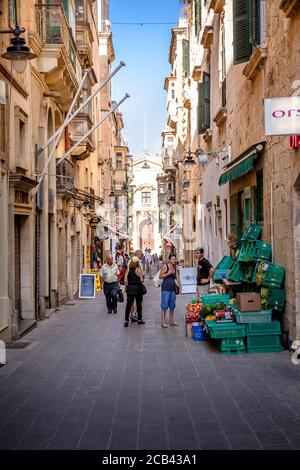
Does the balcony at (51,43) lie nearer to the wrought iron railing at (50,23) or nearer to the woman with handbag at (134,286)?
the wrought iron railing at (50,23)

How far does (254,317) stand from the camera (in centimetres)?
1166

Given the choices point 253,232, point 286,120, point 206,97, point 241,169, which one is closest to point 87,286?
point 206,97

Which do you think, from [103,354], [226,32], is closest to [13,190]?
[103,354]

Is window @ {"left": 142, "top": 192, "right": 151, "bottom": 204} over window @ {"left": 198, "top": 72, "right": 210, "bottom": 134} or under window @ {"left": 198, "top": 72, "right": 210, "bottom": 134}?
over

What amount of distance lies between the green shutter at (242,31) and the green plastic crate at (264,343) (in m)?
5.93

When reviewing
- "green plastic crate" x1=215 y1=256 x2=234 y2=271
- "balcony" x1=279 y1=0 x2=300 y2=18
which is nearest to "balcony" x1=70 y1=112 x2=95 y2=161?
"green plastic crate" x1=215 y1=256 x2=234 y2=271

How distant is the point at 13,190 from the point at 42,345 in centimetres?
314

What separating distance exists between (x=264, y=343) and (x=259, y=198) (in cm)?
371

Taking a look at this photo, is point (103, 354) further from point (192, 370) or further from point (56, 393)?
point (56, 393)

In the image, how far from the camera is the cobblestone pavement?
6.69 metres

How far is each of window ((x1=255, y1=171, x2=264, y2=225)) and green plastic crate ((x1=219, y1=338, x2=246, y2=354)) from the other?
3201 mm

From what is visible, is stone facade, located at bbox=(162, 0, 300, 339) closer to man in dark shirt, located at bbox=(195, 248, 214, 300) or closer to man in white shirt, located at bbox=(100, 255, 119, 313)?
man in dark shirt, located at bbox=(195, 248, 214, 300)

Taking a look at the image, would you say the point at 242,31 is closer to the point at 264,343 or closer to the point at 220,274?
the point at 220,274

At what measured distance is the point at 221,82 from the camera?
68.6ft
